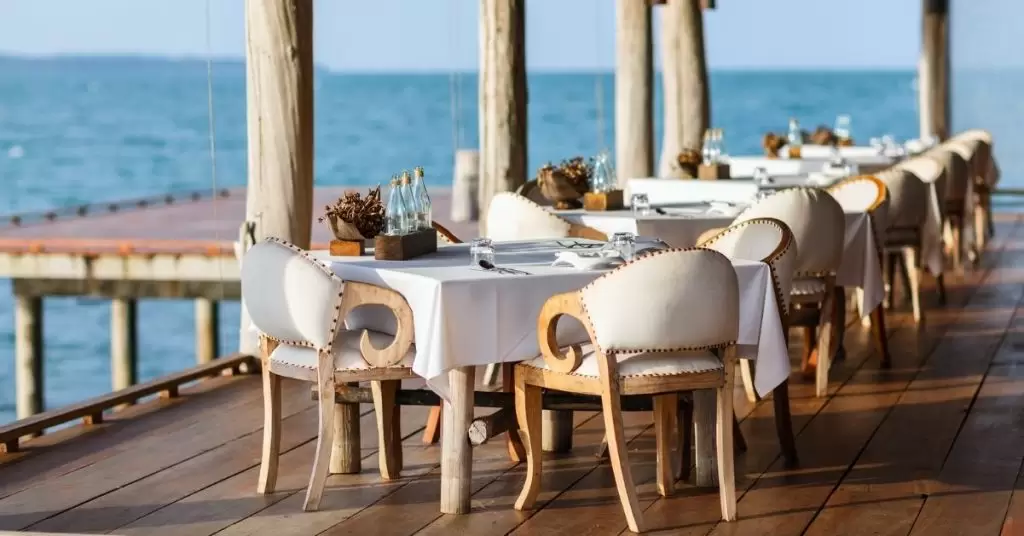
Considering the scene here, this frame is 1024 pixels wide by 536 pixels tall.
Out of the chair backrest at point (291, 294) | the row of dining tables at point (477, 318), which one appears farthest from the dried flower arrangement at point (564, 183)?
the chair backrest at point (291, 294)

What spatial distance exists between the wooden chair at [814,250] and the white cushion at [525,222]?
0.68 m

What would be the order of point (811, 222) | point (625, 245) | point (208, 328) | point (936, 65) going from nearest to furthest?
1. point (625, 245)
2. point (811, 222)
3. point (208, 328)
4. point (936, 65)

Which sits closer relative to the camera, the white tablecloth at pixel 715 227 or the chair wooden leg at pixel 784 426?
the chair wooden leg at pixel 784 426

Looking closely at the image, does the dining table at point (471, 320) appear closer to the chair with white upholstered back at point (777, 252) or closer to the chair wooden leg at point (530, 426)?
the chair wooden leg at point (530, 426)

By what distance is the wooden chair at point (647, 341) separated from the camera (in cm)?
394

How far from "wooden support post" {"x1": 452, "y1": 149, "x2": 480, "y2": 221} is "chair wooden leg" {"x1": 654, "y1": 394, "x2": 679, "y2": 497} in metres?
12.4

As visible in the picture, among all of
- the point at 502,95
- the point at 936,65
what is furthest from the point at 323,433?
the point at 936,65

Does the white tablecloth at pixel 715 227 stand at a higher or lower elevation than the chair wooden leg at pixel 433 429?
higher

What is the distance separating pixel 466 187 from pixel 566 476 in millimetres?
12400

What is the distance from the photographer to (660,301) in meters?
3.94

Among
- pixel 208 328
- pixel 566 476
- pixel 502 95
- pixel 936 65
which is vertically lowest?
pixel 208 328

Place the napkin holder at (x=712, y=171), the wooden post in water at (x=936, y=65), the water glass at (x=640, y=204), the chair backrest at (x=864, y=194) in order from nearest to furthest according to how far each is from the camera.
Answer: the water glass at (x=640, y=204) < the chair backrest at (x=864, y=194) < the napkin holder at (x=712, y=171) < the wooden post in water at (x=936, y=65)

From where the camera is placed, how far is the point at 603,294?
3951 millimetres

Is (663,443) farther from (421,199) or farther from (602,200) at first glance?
(602,200)
